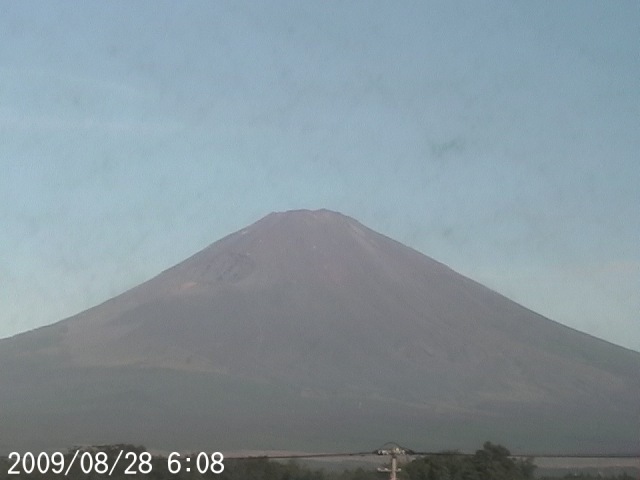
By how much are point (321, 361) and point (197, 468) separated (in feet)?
326

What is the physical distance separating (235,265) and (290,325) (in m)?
13.9

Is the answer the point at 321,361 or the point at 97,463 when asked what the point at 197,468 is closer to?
the point at 97,463

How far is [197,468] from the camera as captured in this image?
24.1m

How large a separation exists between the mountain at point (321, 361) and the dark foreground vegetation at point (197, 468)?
53050mm

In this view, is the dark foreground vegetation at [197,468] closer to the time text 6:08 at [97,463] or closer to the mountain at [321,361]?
the time text 6:08 at [97,463]

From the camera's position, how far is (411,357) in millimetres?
122500

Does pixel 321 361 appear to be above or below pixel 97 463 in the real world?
above

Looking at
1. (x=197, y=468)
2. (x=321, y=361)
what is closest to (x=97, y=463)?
(x=197, y=468)

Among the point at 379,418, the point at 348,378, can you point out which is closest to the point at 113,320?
the point at 348,378

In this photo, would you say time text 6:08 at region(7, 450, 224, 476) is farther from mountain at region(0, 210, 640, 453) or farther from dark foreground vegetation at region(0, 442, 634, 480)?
mountain at region(0, 210, 640, 453)

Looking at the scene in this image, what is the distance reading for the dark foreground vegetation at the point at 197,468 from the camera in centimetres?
2303

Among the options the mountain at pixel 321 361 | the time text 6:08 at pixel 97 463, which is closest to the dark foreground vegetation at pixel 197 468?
the time text 6:08 at pixel 97 463

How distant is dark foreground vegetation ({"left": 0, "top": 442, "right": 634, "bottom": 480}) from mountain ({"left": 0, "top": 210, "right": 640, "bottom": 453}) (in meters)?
53.1

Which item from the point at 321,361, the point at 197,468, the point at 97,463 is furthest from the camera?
the point at 321,361
